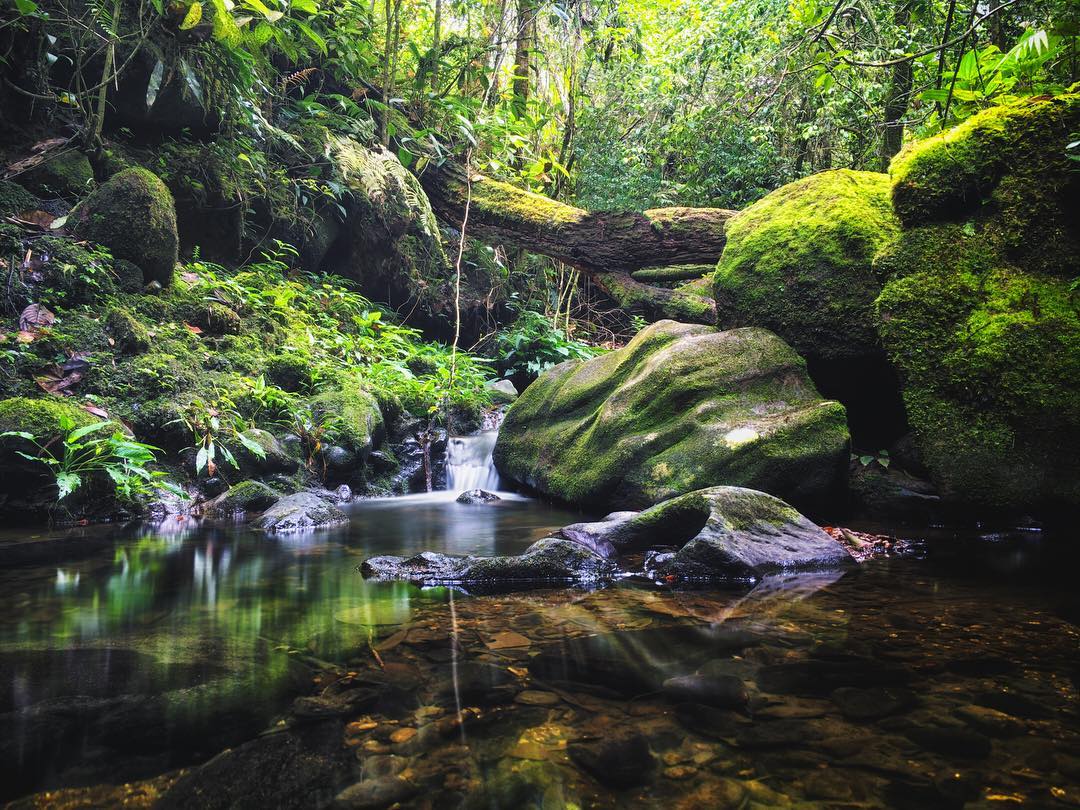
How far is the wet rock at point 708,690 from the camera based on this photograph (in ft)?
6.20

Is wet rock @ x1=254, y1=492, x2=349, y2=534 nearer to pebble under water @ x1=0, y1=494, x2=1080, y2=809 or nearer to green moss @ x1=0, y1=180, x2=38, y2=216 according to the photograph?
pebble under water @ x1=0, y1=494, x2=1080, y2=809

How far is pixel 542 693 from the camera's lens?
77.5 inches

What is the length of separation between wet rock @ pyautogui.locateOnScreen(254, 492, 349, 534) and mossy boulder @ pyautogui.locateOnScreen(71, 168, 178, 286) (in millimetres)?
3287

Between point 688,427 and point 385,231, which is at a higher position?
point 385,231

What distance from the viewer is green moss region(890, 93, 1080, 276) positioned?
451 centimetres

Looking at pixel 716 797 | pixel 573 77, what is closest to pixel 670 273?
pixel 573 77

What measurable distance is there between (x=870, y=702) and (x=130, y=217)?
24.3ft

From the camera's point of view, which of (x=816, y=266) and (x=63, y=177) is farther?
(x=63, y=177)

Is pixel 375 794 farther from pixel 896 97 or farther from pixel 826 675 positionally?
pixel 896 97

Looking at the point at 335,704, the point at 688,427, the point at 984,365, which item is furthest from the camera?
the point at 688,427

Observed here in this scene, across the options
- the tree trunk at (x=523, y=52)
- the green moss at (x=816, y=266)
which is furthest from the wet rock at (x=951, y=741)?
the tree trunk at (x=523, y=52)

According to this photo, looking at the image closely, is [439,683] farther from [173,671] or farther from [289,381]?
[289,381]

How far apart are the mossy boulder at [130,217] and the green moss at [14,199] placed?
1.54 ft

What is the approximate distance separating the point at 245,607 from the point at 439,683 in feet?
4.51
